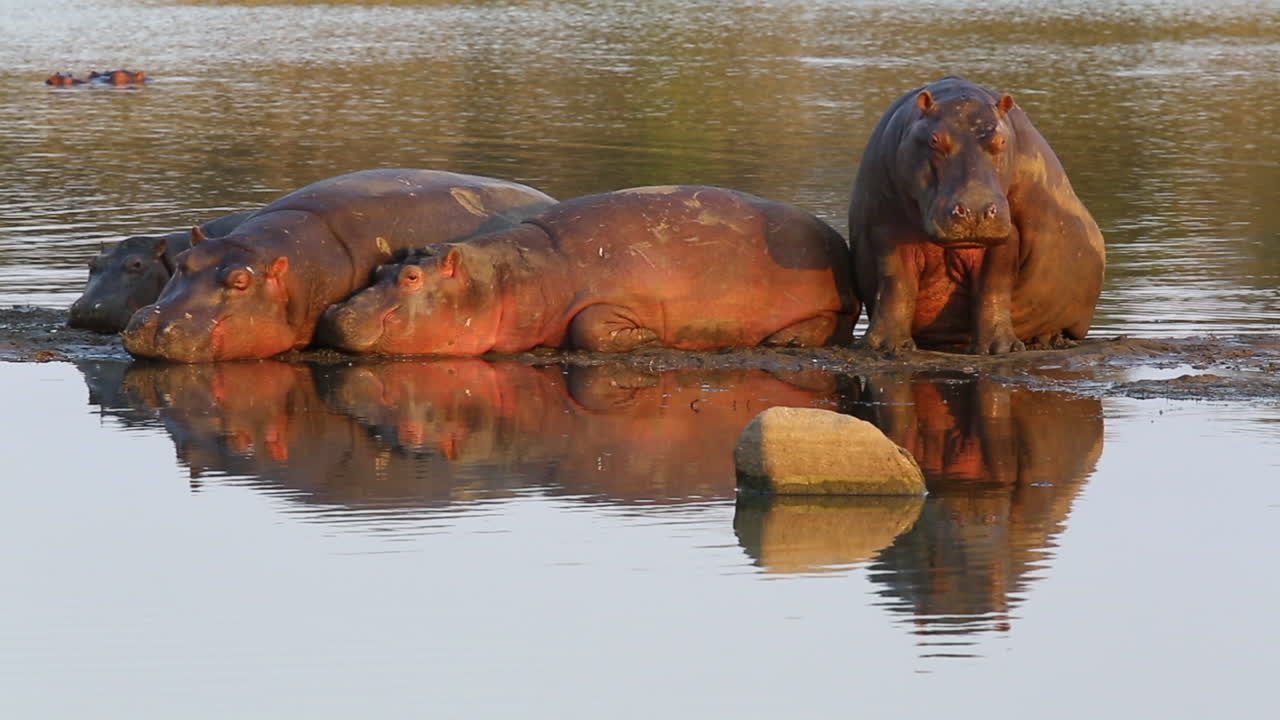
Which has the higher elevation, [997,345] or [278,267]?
[278,267]

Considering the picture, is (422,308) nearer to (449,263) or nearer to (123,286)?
(449,263)

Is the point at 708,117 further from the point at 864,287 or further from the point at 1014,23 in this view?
the point at 1014,23

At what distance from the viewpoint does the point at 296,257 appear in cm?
1256

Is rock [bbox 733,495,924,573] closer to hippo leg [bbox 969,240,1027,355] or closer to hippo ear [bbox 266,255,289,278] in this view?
hippo leg [bbox 969,240,1027,355]

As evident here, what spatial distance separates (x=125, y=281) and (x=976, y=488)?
6010 mm

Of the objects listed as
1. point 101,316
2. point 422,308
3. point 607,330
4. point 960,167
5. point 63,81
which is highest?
point 960,167

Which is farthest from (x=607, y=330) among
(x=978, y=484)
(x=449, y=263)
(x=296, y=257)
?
(x=978, y=484)

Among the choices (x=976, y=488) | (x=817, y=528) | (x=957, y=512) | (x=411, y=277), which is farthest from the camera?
(x=411, y=277)

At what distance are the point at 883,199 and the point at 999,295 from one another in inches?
32.6

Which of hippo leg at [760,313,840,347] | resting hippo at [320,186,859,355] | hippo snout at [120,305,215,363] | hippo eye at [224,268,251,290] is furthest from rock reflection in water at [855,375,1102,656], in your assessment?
hippo snout at [120,305,215,363]

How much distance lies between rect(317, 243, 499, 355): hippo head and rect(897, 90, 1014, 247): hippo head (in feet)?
7.94

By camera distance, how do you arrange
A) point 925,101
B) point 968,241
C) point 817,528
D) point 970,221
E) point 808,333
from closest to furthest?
point 817,528, point 970,221, point 968,241, point 925,101, point 808,333

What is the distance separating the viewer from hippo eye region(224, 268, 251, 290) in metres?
12.3

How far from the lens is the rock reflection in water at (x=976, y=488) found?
7.55m
